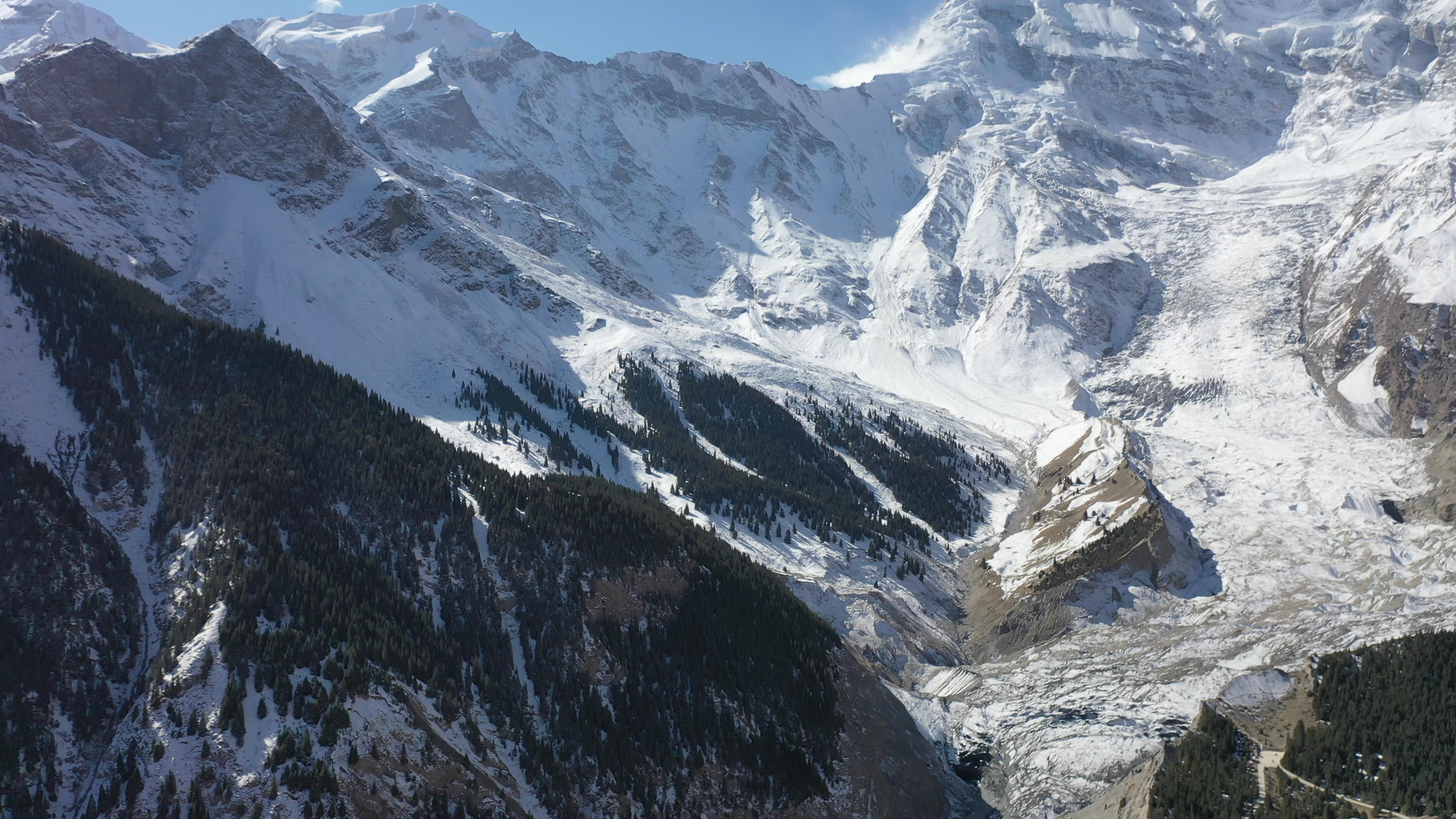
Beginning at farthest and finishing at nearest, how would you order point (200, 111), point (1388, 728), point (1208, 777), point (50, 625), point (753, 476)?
point (200, 111), point (753, 476), point (1388, 728), point (1208, 777), point (50, 625)

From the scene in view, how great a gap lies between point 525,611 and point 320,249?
392 feet

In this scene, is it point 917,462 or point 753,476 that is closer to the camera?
point 753,476

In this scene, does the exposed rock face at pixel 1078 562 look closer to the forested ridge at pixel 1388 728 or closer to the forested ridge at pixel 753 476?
the forested ridge at pixel 753 476

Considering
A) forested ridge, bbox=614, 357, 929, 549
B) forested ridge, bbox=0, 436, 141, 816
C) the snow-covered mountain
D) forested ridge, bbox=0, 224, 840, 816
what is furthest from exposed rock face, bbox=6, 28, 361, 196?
forested ridge, bbox=0, 436, 141, 816

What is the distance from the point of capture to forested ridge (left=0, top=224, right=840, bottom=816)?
55.8m

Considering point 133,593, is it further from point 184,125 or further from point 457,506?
point 184,125

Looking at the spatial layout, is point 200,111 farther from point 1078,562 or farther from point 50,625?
point 1078,562

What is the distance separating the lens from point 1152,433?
15400cm

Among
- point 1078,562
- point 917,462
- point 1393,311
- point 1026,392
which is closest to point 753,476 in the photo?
point 917,462

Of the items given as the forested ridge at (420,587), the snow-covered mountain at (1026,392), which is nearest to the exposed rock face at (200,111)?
the snow-covered mountain at (1026,392)

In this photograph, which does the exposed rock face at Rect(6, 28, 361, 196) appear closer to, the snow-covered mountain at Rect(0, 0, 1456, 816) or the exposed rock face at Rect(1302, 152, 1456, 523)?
the snow-covered mountain at Rect(0, 0, 1456, 816)

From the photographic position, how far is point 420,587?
217ft

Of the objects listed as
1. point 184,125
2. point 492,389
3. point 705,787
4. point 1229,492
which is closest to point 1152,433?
point 1229,492

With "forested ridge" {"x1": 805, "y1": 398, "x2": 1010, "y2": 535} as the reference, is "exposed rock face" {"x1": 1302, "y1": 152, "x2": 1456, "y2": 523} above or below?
above
